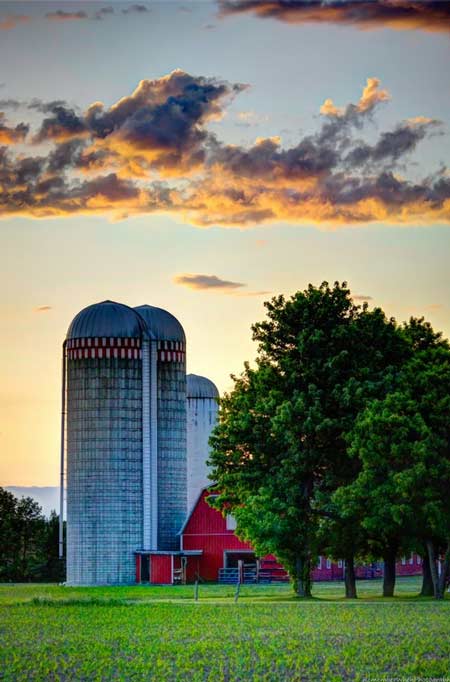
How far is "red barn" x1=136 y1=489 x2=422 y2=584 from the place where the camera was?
80.4m

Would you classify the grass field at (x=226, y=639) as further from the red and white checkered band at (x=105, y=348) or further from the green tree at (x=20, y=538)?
the green tree at (x=20, y=538)

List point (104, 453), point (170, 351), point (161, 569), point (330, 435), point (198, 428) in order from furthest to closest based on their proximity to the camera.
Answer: point (198, 428) → point (170, 351) → point (104, 453) → point (161, 569) → point (330, 435)

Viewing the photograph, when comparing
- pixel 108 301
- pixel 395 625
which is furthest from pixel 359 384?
pixel 108 301

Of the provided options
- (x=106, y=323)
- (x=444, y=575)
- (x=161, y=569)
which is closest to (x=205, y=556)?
(x=161, y=569)

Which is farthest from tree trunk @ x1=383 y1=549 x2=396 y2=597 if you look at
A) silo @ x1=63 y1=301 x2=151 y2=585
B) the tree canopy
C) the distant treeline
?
the distant treeline

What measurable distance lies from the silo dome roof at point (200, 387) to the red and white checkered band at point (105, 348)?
554 inches

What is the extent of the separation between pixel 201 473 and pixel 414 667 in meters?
66.3

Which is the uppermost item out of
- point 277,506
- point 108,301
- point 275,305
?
point 108,301

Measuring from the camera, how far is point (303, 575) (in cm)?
5728

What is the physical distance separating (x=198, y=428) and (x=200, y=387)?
3303 mm

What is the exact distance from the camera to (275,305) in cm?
5700

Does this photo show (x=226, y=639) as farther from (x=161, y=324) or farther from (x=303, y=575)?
(x=161, y=324)

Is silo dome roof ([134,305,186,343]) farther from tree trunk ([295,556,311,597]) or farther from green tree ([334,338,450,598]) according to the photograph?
green tree ([334,338,450,598])

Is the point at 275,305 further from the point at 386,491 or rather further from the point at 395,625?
the point at 395,625
